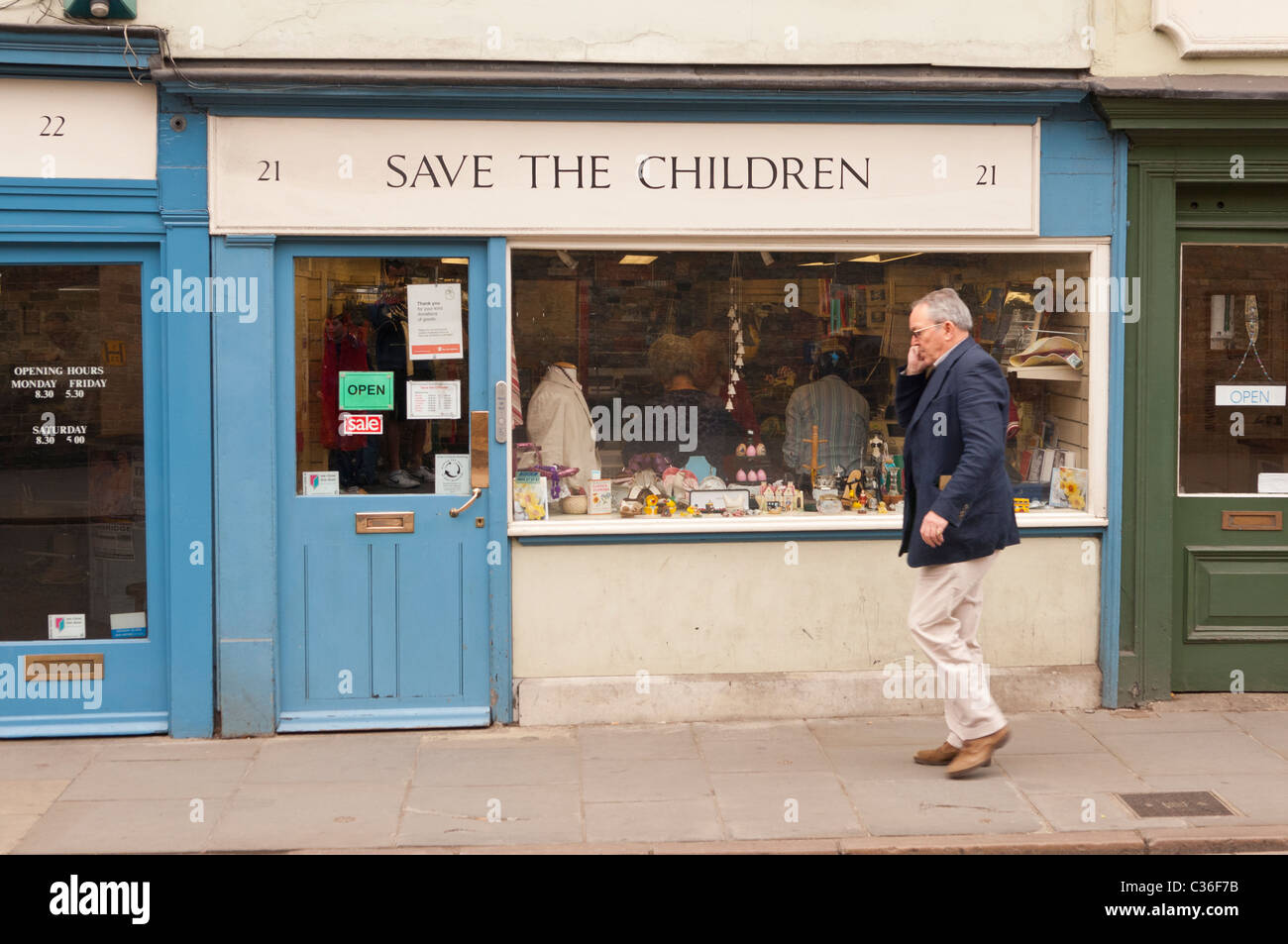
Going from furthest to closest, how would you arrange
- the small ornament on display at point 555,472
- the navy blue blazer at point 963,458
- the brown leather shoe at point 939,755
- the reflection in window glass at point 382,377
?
the small ornament on display at point 555,472 → the reflection in window glass at point 382,377 → the brown leather shoe at point 939,755 → the navy blue blazer at point 963,458

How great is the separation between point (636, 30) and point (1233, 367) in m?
3.81

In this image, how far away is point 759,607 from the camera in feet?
23.5

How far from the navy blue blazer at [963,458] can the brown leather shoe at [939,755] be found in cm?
96

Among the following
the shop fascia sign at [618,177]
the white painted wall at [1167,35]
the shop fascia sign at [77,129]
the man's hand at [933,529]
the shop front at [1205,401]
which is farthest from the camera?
the shop front at [1205,401]

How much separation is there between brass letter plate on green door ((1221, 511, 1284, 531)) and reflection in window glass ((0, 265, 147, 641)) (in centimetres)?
588

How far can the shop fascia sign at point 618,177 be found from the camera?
674 cm

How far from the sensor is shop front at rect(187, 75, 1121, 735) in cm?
683

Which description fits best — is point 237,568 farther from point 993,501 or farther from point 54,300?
point 993,501

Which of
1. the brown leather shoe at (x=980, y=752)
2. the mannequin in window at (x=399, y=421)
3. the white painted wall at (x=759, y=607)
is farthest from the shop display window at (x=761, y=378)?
the brown leather shoe at (x=980, y=752)

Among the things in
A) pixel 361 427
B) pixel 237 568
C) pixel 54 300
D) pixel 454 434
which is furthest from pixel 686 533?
pixel 54 300

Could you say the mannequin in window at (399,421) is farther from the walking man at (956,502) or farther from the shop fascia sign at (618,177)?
the walking man at (956,502)

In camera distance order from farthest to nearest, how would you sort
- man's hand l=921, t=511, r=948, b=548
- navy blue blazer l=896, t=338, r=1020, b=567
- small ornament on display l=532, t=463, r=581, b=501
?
small ornament on display l=532, t=463, r=581, b=501 → navy blue blazer l=896, t=338, r=1020, b=567 → man's hand l=921, t=511, r=948, b=548

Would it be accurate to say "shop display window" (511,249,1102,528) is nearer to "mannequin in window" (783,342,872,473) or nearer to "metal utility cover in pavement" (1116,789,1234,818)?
"mannequin in window" (783,342,872,473)
